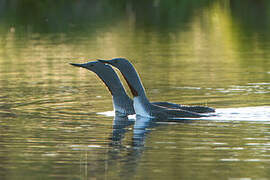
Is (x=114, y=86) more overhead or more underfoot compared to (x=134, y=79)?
more underfoot

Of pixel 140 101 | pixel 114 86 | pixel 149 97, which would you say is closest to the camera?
pixel 140 101

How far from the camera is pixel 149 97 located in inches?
722

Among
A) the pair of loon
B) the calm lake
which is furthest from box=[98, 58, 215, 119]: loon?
the calm lake

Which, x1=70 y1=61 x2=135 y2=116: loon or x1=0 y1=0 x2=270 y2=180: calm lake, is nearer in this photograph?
x1=0 y1=0 x2=270 y2=180: calm lake

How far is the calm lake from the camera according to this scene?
1138cm

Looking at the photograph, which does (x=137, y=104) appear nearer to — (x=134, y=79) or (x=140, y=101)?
(x=140, y=101)

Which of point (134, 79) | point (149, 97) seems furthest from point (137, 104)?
point (149, 97)

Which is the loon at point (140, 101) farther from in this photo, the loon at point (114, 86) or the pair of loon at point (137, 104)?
the loon at point (114, 86)

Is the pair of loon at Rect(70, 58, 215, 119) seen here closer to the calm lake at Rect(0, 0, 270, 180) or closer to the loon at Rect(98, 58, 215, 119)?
the loon at Rect(98, 58, 215, 119)

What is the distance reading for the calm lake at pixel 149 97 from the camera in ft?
37.3

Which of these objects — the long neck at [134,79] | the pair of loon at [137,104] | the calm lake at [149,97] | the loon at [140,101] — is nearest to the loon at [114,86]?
the pair of loon at [137,104]

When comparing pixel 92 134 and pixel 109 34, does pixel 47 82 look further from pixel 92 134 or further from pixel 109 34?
pixel 109 34

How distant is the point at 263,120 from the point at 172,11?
35317mm

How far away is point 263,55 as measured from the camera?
27.5m
